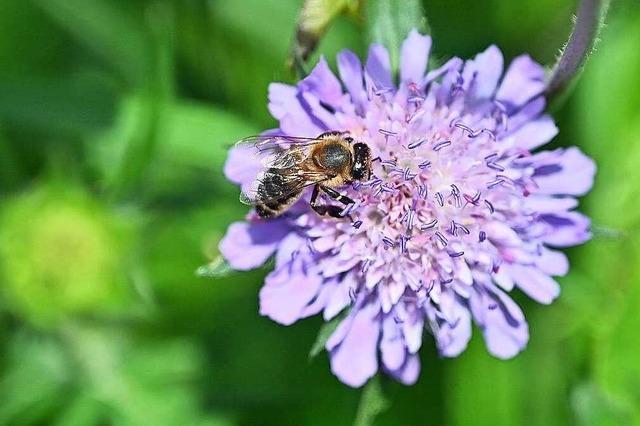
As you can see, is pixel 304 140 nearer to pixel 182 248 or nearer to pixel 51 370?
pixel 182 248

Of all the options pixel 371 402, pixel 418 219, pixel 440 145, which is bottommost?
pixel 371 402

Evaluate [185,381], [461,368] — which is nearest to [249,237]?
[185,381]

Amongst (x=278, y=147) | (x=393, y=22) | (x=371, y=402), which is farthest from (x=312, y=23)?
(x=371, y=402)

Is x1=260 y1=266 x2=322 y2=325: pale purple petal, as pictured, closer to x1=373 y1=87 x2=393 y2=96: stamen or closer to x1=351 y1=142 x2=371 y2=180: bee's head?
x1=351 y1=142 x2=371 y2=180: bee's head

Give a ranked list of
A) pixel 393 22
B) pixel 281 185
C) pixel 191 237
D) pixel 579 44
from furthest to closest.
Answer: pixel 191 237, pixel 393 22, pixel 281 185, pixel 579 44

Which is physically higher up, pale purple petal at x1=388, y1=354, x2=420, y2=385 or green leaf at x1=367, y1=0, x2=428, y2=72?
green leaf at x1=367, y1=0, x2=428, y2=72

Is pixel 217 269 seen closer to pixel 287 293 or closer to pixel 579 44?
pixel 287 293

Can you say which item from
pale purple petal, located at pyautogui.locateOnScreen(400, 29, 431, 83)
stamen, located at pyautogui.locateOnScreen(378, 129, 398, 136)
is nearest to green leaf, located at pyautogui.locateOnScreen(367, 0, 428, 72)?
pale purple petal, located at pyautogui.locateOnScreen(400, 29, 431, 83)
